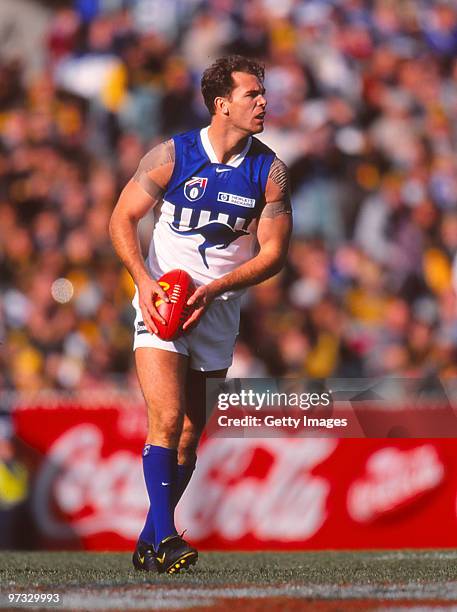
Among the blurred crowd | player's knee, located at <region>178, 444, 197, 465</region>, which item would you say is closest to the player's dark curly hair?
player's knee, located at <region>178, 444, 197, 465</region>

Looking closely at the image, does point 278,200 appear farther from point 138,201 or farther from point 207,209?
point 138,201

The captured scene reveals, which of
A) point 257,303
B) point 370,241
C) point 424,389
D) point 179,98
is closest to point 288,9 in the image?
point 179,98

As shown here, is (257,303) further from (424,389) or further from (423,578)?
(423,578)

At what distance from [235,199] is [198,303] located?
0.55 meters

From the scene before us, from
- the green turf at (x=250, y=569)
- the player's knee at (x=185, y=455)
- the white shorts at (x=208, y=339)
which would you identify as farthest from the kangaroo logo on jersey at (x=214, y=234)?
the green turf at (x=250, y=569)

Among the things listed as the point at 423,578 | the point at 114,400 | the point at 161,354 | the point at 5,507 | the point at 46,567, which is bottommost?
the point at 5,507

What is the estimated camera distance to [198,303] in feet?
20.5

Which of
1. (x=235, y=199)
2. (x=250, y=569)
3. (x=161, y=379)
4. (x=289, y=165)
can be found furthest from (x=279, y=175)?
(x=289, y=165)

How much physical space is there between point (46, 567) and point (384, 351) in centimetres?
440

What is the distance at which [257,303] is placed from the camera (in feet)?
36.8

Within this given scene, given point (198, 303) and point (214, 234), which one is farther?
point (214, 234)

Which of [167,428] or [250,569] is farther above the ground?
[167,428]

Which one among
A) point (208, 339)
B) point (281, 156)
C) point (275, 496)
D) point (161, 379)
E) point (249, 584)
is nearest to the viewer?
point (249, 584)

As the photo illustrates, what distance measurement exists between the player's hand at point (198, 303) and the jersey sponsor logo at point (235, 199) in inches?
17.0
